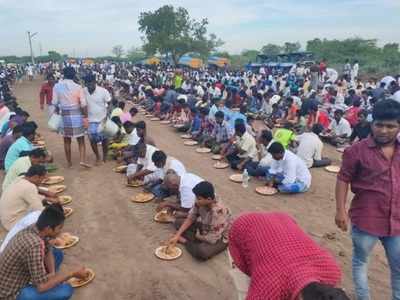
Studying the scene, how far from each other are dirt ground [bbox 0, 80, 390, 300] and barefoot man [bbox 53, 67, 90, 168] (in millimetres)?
1034

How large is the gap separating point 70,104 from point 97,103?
0.56 m

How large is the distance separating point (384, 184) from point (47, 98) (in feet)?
32.0

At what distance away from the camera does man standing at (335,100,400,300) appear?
2492mm

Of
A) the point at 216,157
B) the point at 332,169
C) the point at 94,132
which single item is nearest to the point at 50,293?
the point at 94,132

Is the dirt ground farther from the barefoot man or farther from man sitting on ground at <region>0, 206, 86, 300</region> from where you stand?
the barefoot man

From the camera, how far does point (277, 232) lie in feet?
6.95

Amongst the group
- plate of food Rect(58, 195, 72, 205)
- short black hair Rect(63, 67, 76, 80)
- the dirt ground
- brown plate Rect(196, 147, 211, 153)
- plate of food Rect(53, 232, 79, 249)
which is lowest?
the dirt ground

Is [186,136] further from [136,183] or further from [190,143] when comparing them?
[136,183]

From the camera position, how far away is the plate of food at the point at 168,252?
4.16 metres

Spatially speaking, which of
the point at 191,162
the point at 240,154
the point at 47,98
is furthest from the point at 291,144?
the point at 47,98

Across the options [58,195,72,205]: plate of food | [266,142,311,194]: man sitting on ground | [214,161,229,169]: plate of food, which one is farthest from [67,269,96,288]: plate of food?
[214,161,229,169]: plate of food

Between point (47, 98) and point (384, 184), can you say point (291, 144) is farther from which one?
point (47, 98)

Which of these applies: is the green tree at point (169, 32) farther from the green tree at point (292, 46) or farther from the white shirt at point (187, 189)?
the white shirt at point (187, 189)

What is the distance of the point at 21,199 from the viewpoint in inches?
159
